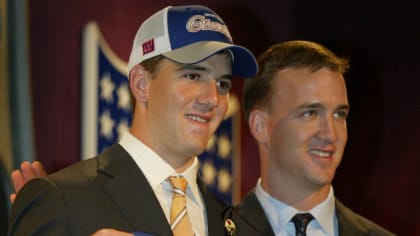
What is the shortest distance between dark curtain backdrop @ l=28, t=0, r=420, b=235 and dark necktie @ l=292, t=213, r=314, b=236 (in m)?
0.98

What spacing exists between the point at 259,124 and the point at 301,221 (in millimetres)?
380

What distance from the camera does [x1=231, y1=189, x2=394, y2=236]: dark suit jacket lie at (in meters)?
2.78

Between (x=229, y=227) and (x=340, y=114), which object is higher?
(x=340, y=114)

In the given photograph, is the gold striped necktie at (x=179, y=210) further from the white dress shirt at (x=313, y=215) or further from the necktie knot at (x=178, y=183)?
the white dress shirt at (x=313, y=215)

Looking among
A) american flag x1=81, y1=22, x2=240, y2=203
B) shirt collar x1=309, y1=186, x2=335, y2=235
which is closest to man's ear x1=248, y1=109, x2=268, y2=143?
shirt collar x1=309, y1=186, x2=335, y2=235

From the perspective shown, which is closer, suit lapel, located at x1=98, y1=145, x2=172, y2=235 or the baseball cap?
suit lapel, located at x1=98, y1=145, x2=172, y2=235

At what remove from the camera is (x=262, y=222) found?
283cm

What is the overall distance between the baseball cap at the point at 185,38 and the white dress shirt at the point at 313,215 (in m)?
0.57

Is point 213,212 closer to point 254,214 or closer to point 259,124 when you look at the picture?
point 254,214

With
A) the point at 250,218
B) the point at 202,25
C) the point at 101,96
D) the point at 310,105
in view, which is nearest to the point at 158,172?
the point at 202,25

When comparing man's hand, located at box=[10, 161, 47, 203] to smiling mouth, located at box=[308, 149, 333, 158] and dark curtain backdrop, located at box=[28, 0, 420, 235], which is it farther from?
smiling mouth, located at box=[308, 149, 333, 158]

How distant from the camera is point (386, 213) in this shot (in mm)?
4043

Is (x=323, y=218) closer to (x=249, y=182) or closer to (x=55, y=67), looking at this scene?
(x=55, y=67)

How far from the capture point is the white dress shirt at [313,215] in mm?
2807
